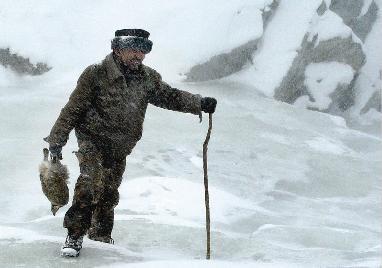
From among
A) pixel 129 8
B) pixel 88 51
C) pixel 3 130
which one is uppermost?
pixel 129 8

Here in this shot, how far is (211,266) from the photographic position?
337 centimetres

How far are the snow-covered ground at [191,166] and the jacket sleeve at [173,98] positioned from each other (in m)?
1.07

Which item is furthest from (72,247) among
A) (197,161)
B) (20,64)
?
(20,64)

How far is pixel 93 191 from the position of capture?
384 cm

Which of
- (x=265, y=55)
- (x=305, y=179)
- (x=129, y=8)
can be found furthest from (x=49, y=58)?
(x=305, y=179)

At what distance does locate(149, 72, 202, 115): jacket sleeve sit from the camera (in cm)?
419

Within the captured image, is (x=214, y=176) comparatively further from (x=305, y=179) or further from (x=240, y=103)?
(x=240, y=103)

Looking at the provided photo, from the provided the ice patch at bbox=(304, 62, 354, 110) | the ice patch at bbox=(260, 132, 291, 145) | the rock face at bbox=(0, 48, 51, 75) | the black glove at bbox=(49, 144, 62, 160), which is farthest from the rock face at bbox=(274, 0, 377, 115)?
the black glove at bbox=(49, 144, 62, 160)

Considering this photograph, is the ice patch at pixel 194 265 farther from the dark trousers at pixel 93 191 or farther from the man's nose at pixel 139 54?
the man's nose at pixel 139 54

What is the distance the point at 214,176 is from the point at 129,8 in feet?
21.7

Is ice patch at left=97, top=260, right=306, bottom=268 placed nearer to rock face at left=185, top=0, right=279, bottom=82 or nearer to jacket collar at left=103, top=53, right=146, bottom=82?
jacket collar at left=103, top=53, right=146, bottom=82

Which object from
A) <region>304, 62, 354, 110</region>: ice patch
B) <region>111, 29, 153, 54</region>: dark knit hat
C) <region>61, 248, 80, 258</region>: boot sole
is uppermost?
<region>111, 29, 153, 54</region>: dark knit hat

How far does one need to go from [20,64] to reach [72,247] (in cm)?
930

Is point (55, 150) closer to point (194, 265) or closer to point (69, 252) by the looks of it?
point (69, 252)
